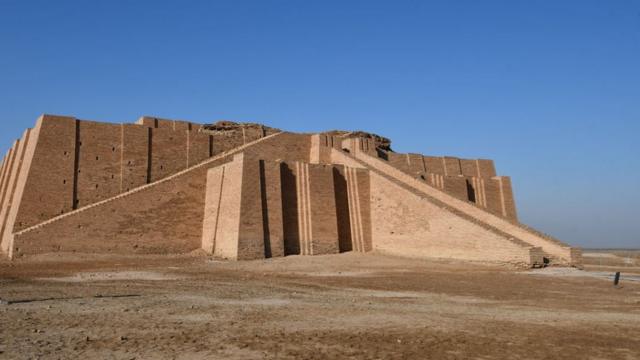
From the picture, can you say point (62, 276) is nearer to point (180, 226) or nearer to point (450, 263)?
point (180, 226)

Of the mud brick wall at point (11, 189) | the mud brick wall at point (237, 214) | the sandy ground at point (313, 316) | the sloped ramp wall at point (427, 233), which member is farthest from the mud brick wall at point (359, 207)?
the mud brick wall at point (11, 189)

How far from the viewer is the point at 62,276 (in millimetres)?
12422

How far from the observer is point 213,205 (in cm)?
2009

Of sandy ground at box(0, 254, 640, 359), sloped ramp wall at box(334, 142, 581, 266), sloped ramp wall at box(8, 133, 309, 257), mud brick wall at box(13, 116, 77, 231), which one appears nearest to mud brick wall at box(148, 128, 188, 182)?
sloped ramp wall at box(8, 133, 309, 257)

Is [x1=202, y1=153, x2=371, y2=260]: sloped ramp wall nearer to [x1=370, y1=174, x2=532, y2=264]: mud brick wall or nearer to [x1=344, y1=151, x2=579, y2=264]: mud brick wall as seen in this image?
[x1=370, y1=174, x2=532, y2=264]: mud brick wall

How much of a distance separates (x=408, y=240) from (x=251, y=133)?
9.93m

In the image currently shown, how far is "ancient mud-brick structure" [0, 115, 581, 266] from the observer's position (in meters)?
17.5

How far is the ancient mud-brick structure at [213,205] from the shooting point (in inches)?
688

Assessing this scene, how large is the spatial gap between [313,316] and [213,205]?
1376 centimetres

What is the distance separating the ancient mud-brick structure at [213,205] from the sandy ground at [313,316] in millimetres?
4104

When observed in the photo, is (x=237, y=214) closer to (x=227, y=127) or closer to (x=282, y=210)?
(x=282, y=210)

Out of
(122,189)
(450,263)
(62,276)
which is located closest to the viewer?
(62,276)

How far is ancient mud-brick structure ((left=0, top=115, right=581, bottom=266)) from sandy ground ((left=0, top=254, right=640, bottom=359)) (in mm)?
4104

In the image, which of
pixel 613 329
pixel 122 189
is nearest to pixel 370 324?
pixel 613 329
